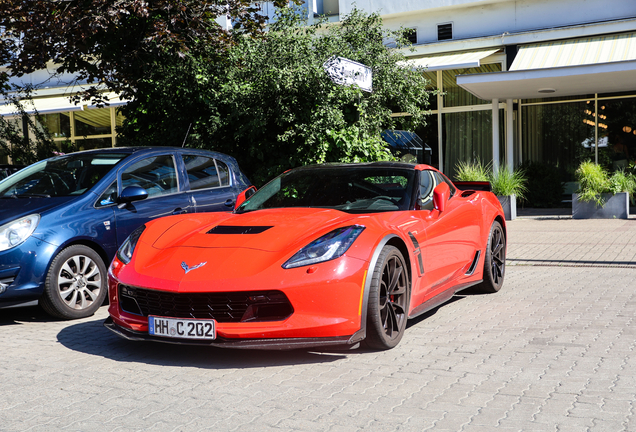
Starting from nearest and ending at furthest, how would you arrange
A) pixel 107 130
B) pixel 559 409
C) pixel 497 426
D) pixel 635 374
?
1. pixel 497 426
2. pixel 559 409
3. pixel 635 374
4. pixel 107 130

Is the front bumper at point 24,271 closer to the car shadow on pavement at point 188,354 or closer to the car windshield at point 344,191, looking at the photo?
the car shadow on pavement at point 188,354

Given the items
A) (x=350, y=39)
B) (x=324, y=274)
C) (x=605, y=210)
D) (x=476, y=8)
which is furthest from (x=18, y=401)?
(x=476, y=8)

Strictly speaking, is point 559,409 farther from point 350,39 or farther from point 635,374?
point 350,39

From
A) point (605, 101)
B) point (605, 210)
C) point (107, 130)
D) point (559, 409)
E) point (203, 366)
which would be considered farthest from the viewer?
point (107, 130)

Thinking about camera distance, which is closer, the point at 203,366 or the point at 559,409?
the point at 559,409

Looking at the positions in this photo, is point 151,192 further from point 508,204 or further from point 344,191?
point 508,204

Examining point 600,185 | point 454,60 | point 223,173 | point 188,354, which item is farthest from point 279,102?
point 454,60

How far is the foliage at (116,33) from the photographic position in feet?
34.1

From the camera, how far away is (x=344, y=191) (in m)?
5.60

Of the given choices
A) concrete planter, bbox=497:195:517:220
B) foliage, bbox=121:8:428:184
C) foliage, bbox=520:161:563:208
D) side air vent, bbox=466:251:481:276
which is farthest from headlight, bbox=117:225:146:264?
foliage, bbox=520:161:563:208

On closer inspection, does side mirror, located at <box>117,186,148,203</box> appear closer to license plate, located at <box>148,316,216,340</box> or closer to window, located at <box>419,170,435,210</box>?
license plate, located at <box>148,316,216,340</box>

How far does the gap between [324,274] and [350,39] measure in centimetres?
994

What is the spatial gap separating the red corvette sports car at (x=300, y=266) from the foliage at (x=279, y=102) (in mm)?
4868

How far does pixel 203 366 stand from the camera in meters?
4.40
